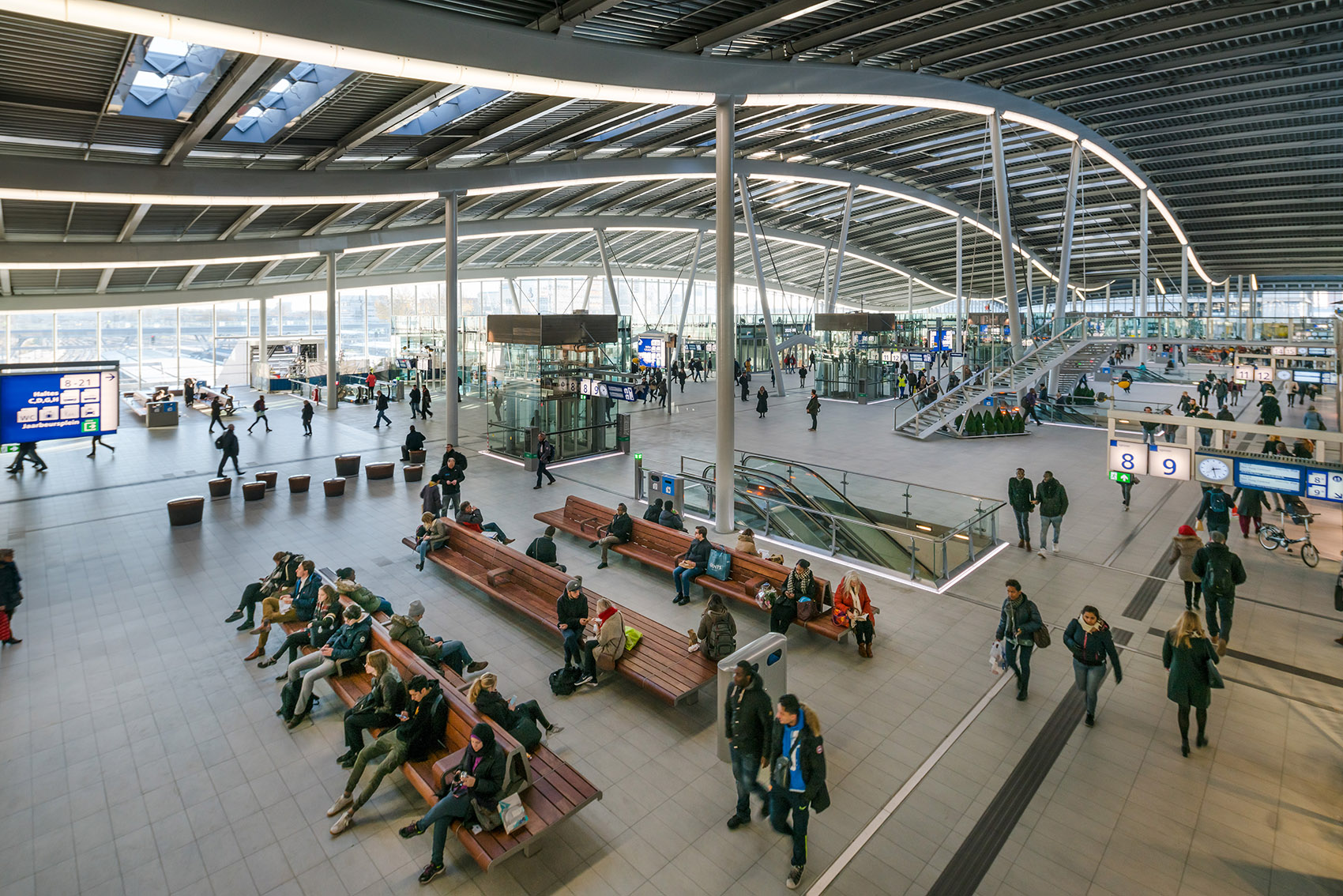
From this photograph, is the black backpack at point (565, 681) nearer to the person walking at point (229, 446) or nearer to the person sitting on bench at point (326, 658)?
the person sitting on bench at point (326, 658)

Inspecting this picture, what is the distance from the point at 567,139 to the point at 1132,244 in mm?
47970

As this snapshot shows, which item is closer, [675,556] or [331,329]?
[675,556]

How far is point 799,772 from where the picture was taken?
4.56 metres

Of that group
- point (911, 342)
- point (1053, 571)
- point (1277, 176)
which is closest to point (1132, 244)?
point (1277, 176)

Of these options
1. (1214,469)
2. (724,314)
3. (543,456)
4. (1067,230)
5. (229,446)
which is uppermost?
(1067,230)

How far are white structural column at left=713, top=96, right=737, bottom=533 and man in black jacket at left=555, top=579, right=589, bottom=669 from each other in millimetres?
6045

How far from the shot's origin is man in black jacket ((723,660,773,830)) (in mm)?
4902

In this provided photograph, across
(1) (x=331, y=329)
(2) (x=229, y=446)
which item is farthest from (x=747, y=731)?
(1) (x=331, y=329)

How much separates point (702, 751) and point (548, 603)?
328 cm

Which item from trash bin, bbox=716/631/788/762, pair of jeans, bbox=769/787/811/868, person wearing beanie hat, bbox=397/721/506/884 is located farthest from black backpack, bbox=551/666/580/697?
pair of jeans, bbox=769/787/811/868

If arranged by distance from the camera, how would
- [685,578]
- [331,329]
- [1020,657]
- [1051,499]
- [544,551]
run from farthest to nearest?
[331,329]
[1051,499]
[544,551]
[685,578]
[1020,657]

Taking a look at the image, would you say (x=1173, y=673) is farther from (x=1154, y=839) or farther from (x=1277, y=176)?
(x=1277, y=176)

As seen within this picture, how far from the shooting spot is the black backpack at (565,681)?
7109 millimetres

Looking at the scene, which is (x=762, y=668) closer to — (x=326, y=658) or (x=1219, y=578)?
(x=326, y=658)
